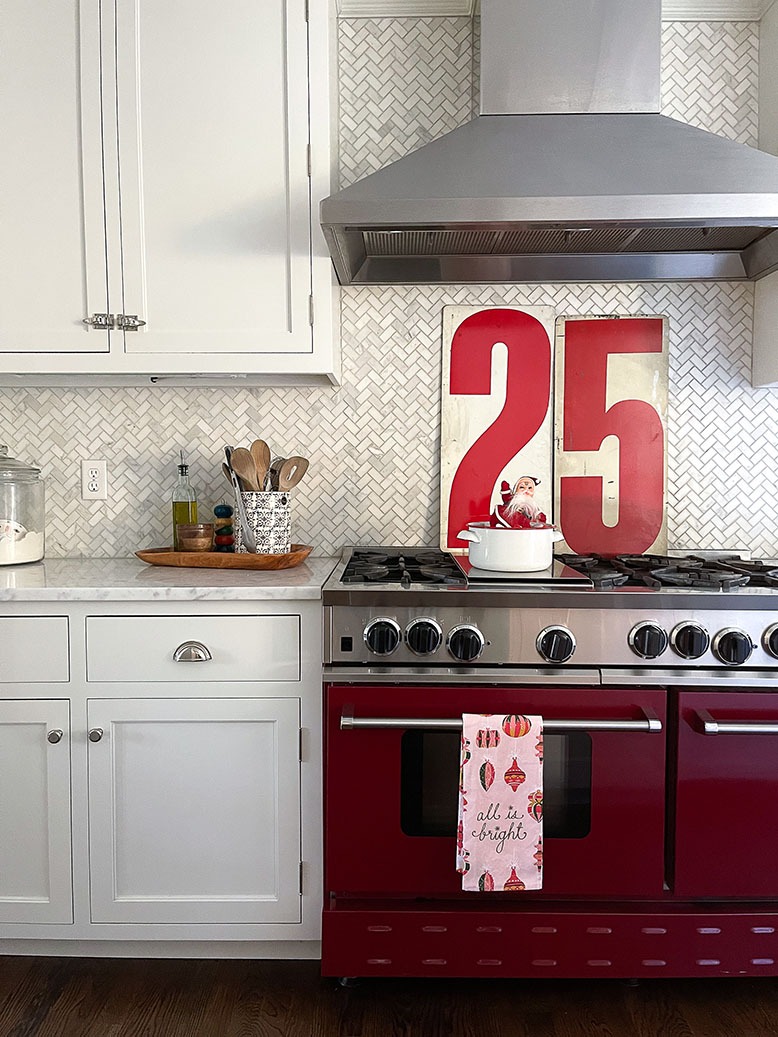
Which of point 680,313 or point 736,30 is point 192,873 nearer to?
point 680,313

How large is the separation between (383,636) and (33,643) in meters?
0.81

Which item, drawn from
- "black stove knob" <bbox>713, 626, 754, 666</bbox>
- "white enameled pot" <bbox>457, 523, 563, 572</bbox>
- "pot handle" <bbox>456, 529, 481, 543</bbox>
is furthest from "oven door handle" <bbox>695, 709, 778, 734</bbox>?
"pot handle" <bbox>456, 529, 481, 543</bbox>

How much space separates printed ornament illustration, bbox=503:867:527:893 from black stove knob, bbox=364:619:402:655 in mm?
527

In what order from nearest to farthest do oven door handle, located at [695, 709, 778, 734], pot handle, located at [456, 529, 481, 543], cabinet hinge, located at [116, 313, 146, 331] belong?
oven door handle, located at [695, 709, 778, 734] → pot handle, located at [456, 529, 481, 543] → cabinet hinge, located at [116, 313, 146, 331]

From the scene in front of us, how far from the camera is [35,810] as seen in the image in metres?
1.89

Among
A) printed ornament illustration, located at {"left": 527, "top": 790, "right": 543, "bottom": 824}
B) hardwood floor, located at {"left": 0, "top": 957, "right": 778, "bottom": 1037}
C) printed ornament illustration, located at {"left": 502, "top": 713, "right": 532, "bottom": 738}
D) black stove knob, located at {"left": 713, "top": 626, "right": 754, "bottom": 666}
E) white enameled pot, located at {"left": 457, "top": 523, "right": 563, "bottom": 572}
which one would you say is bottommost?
hardwood floor, located at {"left": 0, "top": 957, "right": 778, "bottom": 1037}

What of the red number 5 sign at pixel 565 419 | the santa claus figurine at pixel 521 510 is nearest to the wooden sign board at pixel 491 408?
the red number 5 sign at pixel 565 419

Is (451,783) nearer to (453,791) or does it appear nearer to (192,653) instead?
(453,791)

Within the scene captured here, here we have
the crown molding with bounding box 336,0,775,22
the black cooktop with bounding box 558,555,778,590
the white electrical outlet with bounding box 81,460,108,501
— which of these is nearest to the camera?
the black cooktop with bounding box 558,555,778,590

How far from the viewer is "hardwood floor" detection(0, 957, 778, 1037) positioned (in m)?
1.72

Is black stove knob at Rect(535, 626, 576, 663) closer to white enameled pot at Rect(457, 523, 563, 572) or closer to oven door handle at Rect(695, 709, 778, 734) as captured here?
white enameled pot at Rect(457, 523, 563, 572)

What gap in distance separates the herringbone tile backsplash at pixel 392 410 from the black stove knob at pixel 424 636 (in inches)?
28.3

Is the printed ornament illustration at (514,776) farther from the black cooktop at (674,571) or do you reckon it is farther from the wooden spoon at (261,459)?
the wooden spoon at (261,459)

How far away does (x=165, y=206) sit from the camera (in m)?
2.05
